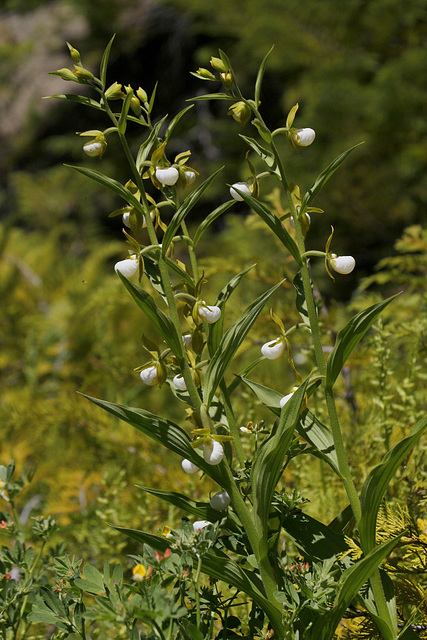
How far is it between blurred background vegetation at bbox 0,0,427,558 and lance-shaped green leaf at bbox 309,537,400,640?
0.18m

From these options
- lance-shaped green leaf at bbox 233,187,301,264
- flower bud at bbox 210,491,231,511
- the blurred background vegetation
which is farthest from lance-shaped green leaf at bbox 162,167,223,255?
the blurred background vegetation

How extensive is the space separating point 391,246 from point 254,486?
171 centimetres

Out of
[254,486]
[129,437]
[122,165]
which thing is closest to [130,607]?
[254,486]

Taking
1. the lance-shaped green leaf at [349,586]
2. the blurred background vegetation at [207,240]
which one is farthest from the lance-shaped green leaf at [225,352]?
the blurred background vegetation at [207,240]

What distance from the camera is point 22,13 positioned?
139 inches

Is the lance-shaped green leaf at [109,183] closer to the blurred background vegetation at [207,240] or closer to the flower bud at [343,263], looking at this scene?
the flower bud at [343,263]

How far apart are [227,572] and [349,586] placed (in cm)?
7

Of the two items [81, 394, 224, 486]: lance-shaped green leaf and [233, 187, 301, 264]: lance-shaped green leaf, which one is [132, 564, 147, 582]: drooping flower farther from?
[233, 187, 301, 264]: lance-shaped green leaf

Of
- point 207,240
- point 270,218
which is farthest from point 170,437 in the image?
point 207,240

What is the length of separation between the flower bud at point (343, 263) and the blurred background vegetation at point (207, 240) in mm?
210

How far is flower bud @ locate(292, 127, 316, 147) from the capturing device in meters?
0.34

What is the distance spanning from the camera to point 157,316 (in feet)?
0.98

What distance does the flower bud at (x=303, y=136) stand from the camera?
0.34m

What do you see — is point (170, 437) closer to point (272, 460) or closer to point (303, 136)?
point (272, 460)
